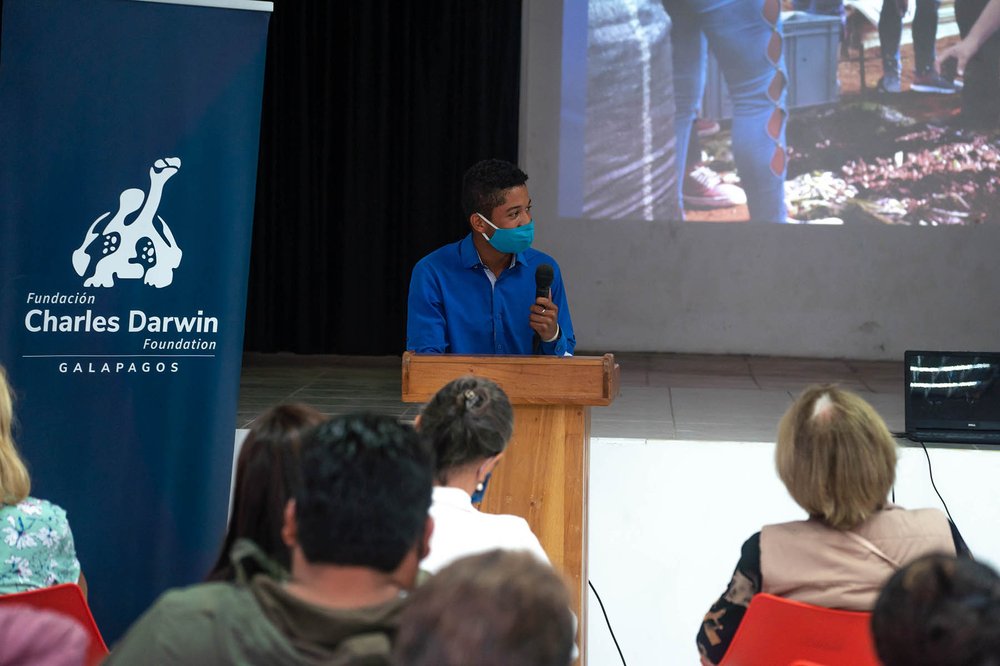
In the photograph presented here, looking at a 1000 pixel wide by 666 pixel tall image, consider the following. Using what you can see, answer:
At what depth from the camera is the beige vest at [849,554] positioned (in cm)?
190

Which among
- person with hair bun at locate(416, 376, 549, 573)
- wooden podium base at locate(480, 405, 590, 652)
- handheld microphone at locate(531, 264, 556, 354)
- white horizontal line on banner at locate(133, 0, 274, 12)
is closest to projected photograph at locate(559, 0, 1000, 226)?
white horizontal line on banner at locate(133, 0, 274, 12)

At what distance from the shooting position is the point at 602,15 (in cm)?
786

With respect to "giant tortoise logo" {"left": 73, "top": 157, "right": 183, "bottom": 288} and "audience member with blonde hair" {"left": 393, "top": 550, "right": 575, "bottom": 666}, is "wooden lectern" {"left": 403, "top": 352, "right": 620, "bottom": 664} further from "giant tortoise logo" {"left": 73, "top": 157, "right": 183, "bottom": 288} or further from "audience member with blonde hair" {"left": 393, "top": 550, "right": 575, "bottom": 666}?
"audience member with blonde hair" {"left": 393, "top": 550, "right": 575, "bottom": 666}

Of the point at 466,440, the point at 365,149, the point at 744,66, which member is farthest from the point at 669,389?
the point at 466,440

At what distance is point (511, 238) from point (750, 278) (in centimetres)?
555

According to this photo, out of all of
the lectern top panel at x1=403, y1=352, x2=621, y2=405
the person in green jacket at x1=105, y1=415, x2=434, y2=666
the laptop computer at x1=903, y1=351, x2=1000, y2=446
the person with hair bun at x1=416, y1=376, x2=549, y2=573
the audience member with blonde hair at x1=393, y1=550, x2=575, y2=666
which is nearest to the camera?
the audience member with blonde hair at x1=393, y1=550, x2=575, y2=666

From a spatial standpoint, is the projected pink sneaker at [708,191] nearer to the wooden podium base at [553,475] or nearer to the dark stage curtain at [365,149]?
the dark stage curtain at [365,149]

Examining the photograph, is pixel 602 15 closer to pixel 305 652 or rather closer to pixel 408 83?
pixel 408 83

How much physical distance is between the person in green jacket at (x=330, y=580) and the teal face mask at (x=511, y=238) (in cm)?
179

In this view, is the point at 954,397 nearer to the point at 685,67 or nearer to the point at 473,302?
the point at 473,302

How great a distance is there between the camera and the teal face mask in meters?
3.08

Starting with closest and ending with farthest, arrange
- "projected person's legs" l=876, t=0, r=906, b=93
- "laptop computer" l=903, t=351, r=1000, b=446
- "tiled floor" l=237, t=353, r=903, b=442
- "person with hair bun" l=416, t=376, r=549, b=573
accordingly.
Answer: "person with hair bun" l=416, t=376, r=549, b=573 < "laptop computer" l=903, t=351, r=1000, b=446 < "tiled floor" l=237, t=353, r=903, b=442 < "projected person's legs" l=876, t=0, r=906, b=93

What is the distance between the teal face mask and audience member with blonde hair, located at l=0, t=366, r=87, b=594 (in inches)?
55.5

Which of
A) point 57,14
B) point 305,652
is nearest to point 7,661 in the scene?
point 305,652
